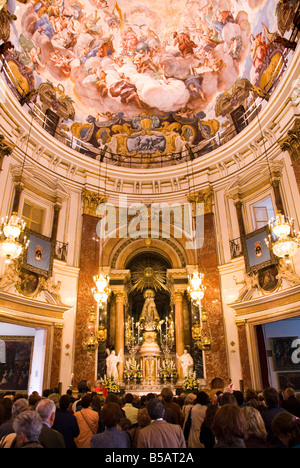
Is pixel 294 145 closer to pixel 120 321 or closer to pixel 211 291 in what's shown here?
pixel 211 291

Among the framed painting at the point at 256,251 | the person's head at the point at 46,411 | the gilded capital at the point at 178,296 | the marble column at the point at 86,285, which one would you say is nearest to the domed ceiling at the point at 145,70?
the marble column at the point at 86,285

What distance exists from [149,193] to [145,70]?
6437 mm

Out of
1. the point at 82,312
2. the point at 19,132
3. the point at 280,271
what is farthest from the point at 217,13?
the point at 82,312

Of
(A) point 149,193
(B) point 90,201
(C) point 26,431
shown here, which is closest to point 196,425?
(C) point 26,431

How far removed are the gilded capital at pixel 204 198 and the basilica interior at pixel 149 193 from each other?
8cm

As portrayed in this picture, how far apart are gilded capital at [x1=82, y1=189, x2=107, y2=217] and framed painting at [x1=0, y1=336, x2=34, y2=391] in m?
6.00

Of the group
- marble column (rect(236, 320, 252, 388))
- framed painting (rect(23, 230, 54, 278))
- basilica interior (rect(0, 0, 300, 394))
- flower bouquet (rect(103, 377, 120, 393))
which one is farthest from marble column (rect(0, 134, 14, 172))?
marble column (rect(236, 320, 252, 388))

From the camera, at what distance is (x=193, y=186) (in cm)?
1625

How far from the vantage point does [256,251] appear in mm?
12609

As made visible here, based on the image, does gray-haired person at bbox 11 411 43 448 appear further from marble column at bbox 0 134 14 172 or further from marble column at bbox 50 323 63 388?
marble column at bbox 0 134 14 172

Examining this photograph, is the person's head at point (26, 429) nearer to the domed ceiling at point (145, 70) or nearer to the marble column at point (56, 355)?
the marble column at point (56, 355)
